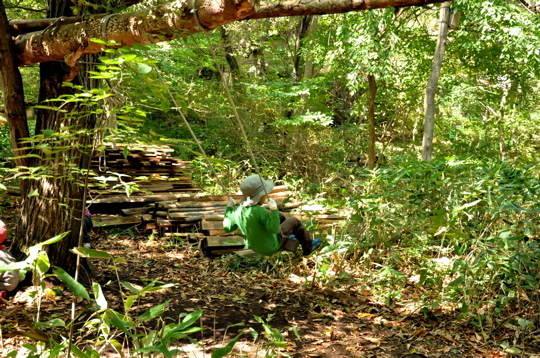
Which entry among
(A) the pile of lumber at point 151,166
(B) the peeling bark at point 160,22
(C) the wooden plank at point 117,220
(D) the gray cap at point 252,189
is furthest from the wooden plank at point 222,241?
(B) the peeling bark at point 160,22

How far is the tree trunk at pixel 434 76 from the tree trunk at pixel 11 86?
278 inches

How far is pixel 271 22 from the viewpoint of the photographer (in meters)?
15.2

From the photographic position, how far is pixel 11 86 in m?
4.32

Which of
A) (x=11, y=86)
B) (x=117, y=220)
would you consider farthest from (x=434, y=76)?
(x=11, y=86)

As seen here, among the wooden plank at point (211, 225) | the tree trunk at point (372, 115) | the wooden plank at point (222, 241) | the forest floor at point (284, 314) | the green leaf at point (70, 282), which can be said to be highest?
the tree trunk at point (372, 115)

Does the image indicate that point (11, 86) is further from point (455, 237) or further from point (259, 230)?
point (455, 237)

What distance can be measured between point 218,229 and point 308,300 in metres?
2.28

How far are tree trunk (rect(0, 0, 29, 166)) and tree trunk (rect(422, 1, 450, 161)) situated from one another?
707cm

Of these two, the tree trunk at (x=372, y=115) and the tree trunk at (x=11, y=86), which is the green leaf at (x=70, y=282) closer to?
the tree trunk at (x=11, y=86)

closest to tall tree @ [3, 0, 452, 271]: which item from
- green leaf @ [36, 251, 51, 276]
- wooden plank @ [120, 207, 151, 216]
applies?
green leaf @ [36, 251, 51, 276]

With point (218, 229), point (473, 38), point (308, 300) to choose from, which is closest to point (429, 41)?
point (473, 38)

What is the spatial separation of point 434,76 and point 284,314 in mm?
6109

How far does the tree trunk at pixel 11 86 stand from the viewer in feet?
13.5

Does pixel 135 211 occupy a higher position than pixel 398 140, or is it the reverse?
pixel 398 140
